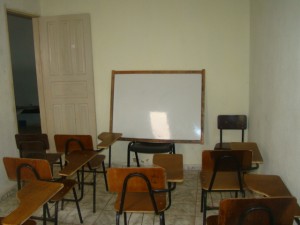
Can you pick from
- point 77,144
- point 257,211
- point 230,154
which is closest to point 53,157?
point 77,144

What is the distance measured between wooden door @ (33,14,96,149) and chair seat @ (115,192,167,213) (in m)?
2.09

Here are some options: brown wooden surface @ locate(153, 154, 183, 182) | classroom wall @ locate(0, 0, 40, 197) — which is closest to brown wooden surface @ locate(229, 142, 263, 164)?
brown wooden surface @ locate(153, 154, 183, 182)

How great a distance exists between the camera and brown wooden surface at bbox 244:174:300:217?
6.14 feet

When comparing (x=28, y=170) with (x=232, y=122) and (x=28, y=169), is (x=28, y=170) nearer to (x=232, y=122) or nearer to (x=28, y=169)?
(x=28, y=169)

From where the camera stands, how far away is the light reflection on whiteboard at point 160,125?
3871mm

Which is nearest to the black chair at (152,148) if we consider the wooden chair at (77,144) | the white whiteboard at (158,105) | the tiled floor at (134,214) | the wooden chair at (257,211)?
the white whiteboard at (158,105)

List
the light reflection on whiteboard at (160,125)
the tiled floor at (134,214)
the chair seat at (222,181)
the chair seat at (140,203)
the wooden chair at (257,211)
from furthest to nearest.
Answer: the light reflection on whiteboard at (160,125)
the tiled floor at (134,214)
the chair seat at (222,181)
the chair seat at (140,203)
the wooden chair at (257,211)

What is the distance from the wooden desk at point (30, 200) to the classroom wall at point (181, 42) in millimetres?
2340

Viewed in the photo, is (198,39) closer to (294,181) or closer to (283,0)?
(283,0)

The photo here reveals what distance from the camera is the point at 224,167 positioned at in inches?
91.0

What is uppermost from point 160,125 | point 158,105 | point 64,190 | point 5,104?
point 5,104

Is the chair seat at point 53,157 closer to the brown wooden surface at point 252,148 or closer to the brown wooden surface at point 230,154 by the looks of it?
the brown wooden surface at point 230,154

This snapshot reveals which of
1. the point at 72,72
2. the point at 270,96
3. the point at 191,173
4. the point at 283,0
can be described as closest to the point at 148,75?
the point at 72,72

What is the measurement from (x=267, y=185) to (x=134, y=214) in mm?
1446
